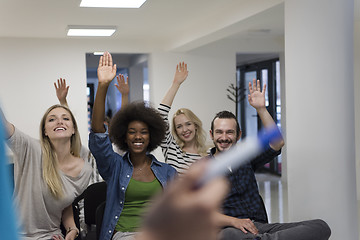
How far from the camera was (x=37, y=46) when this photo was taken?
8367 mm

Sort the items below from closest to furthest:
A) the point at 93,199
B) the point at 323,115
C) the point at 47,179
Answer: the point at 47,179
the point at 323,115
the point at 93,199

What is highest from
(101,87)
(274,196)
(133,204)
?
(101,87)

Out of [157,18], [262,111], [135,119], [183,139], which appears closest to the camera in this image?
[135,119]

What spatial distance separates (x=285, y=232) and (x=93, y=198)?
163 centimetres

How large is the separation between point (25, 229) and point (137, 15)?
13.3 ft

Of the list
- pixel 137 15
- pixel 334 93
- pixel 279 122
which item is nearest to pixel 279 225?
pixel 334 93

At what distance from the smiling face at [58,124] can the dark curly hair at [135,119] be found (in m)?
0.30

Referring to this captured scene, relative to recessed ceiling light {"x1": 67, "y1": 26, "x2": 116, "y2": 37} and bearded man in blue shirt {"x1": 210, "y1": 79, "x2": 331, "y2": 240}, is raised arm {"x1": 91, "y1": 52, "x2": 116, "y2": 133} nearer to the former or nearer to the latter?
bearded man in blue shirt {"x1": 210, "y1": 79, "x2": 331, "y2": 240}

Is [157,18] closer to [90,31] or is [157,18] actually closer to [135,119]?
[90,31]

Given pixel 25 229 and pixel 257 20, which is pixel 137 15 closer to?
pixel 257 20

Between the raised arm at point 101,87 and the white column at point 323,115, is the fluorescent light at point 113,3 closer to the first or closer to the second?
the white column at point 323,115

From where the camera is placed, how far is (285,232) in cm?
324

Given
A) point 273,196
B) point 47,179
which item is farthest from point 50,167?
point 273,196

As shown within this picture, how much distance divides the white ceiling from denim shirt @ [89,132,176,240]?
2559 mm
